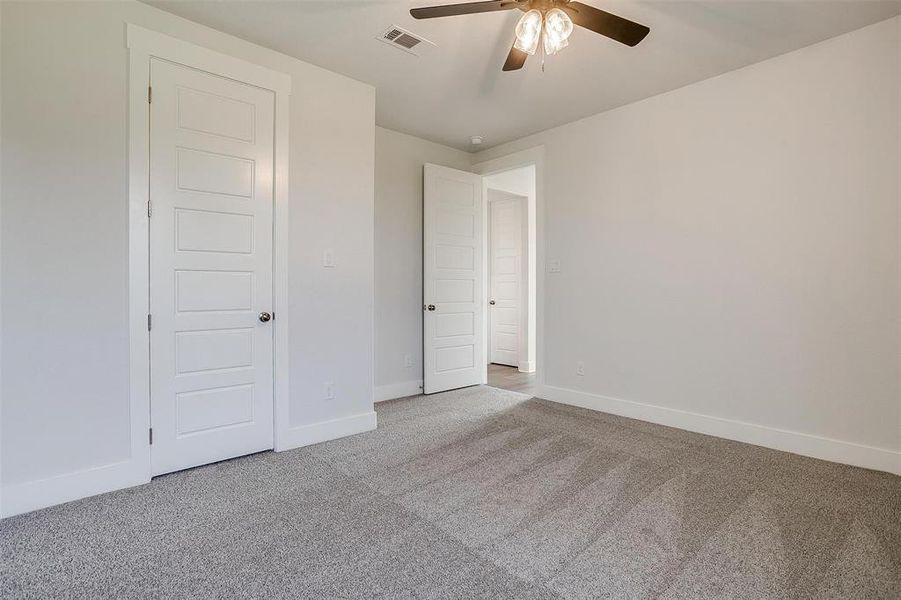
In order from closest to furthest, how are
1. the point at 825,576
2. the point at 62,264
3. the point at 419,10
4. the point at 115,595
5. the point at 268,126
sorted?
1. the point at 115,595
2. the point at 825,576
3. the point at 419,10
4. the point at 62,264
5. the point at 268,126

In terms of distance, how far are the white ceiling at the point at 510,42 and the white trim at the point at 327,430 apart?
2570 mm

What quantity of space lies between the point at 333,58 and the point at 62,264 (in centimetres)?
204

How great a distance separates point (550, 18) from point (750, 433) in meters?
3.01

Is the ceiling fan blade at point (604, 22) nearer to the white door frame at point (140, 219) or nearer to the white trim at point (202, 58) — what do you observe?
the white trim at point (202, 58)

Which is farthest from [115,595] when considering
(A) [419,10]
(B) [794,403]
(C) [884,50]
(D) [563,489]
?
(C) [884,50]

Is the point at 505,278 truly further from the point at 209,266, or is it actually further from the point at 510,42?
the point at 209,266

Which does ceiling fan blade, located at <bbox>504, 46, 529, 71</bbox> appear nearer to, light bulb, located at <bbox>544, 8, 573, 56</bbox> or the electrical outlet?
light bulb, located at <bbox>544, 8, 573, 56</bbox>

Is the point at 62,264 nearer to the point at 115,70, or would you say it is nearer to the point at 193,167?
the point at 193,167

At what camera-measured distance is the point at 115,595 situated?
1500mm

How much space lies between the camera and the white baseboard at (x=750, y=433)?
2578mm

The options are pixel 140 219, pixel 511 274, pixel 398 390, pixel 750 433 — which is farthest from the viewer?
pixel 511 274

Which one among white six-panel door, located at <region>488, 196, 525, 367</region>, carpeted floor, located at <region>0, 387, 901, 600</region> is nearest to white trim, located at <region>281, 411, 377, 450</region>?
carpeted floor, located at <region>0, 387, 901, 600</region>

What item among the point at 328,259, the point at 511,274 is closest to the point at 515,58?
the point at 328,259

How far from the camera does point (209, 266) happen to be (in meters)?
2.60
